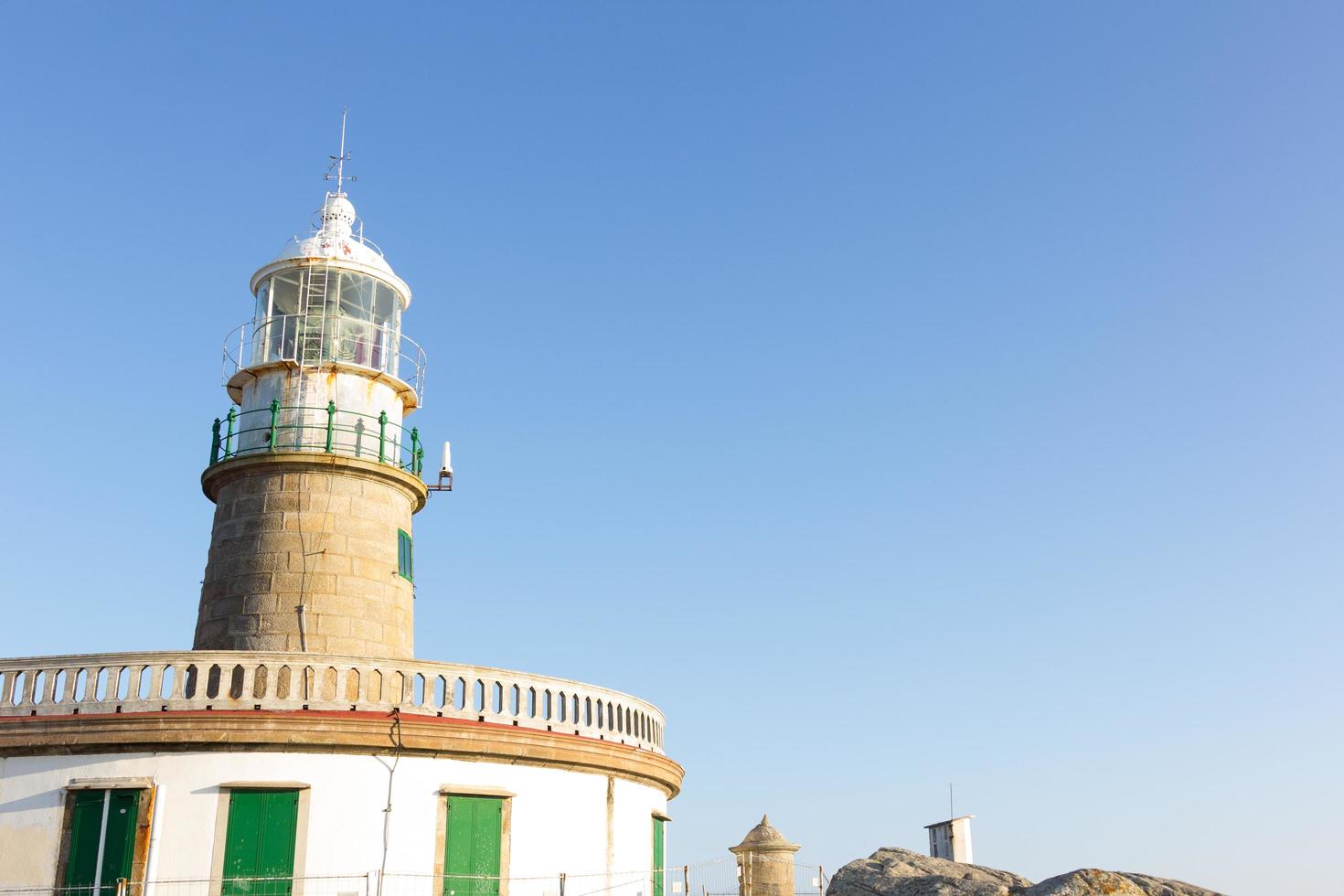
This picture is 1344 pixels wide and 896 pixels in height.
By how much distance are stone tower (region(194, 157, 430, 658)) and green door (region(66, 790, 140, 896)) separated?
5084 mm

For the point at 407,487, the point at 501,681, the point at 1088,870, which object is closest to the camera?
the point at 1088,870

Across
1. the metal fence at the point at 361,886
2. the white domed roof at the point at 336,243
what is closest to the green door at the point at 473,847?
the metal fence at the point at 361,886

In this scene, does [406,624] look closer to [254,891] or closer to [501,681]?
[501,681]

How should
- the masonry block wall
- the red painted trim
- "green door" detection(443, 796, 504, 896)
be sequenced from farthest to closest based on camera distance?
the masonry block wall
"green door" detection(443, 796, 504, 896)
the red painted trim

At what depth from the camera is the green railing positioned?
26297 millimetres

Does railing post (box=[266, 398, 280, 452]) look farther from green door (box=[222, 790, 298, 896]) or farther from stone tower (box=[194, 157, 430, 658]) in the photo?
green door (box=[222, 790, 298, 896])

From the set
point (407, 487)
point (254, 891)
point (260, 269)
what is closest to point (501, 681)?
point (254, 891)

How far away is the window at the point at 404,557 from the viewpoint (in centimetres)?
2673

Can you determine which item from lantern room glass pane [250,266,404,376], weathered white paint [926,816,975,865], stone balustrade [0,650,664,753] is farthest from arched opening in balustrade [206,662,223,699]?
weathered white paint [926,816,975,865]

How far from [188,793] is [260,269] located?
1211 cm

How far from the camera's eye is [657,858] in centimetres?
2553

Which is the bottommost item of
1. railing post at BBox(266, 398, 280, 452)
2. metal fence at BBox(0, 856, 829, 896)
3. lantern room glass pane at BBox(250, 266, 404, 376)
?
metal fence at BBox(0, 856, 829, 896)

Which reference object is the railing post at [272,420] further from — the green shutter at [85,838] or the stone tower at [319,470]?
the green shutter at [85,838]

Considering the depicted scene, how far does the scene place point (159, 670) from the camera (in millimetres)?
20156
